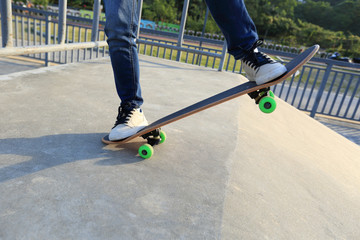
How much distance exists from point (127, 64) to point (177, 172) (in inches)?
28.2

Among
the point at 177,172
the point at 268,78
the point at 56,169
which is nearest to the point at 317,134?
the point at 268,78

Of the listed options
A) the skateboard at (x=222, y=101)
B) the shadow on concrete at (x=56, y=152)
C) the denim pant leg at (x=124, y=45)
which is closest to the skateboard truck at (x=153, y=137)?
the skateboard at (x=222, y=101)

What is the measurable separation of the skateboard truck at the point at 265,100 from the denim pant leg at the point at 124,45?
29.2 inches

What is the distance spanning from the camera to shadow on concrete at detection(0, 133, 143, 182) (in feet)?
3.97

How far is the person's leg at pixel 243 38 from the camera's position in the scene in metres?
1.47

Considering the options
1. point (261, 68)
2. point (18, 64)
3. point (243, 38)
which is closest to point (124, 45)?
point (243, 38)

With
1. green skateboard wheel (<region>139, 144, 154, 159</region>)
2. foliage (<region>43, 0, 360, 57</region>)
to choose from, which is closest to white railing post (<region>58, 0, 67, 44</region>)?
green skateboard wheel (<region>139, 144, 154, 159</region>)

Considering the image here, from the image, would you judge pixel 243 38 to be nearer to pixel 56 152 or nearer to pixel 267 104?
pixel 267 104

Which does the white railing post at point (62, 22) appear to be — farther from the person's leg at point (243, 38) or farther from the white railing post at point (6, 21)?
the person's leg at point (243, 38)

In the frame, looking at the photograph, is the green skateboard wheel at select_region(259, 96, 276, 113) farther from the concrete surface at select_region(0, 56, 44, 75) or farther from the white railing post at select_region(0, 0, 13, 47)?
the concrete surface at select_region(0, 56, 44, 75)

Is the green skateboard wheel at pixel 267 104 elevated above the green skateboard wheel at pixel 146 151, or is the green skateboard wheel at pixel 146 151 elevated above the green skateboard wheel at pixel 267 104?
the green skateboard wheel at pixel 267 104

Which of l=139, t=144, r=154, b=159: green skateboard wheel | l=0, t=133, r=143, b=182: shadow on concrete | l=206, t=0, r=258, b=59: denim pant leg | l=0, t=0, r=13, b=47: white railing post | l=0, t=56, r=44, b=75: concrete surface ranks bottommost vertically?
l=0, t=56, r=44, b=75: concrete surface

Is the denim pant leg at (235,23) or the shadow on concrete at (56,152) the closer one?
the shadow on concrete at (56,152)

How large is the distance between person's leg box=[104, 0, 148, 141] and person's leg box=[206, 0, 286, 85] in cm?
50
